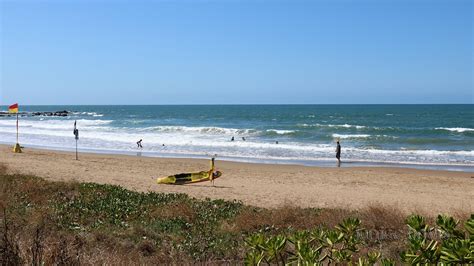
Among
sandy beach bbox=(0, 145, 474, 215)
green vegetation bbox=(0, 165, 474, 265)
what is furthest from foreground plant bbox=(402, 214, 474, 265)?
sandy beach bbox=(0, 145, 474, 215)

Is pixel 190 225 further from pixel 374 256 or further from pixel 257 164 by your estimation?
pixel 257 164

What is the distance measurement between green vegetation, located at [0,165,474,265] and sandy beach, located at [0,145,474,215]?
290 centimetres

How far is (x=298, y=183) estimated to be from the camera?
718 inches

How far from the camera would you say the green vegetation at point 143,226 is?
4895 mm

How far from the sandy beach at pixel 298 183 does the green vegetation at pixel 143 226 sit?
2897 mm

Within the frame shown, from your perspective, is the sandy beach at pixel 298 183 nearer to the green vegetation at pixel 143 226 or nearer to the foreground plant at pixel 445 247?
the green vegetation at pixel 143 226

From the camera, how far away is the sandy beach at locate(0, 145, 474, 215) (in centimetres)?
1427

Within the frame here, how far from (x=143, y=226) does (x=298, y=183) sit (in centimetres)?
1026

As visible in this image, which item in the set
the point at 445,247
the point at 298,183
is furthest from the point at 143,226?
the point at 298,183

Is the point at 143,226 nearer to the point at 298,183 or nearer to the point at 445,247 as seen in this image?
the point at 445,247

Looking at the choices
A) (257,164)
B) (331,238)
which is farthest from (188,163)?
(331,238)

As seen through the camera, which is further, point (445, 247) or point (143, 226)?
point (143, 226)

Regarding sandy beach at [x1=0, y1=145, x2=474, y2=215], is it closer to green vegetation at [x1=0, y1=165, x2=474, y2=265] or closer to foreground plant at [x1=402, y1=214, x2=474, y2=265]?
green vegetation at [x1=0, y1=165, x2=474, y2=265]

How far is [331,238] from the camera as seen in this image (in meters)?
2.58
